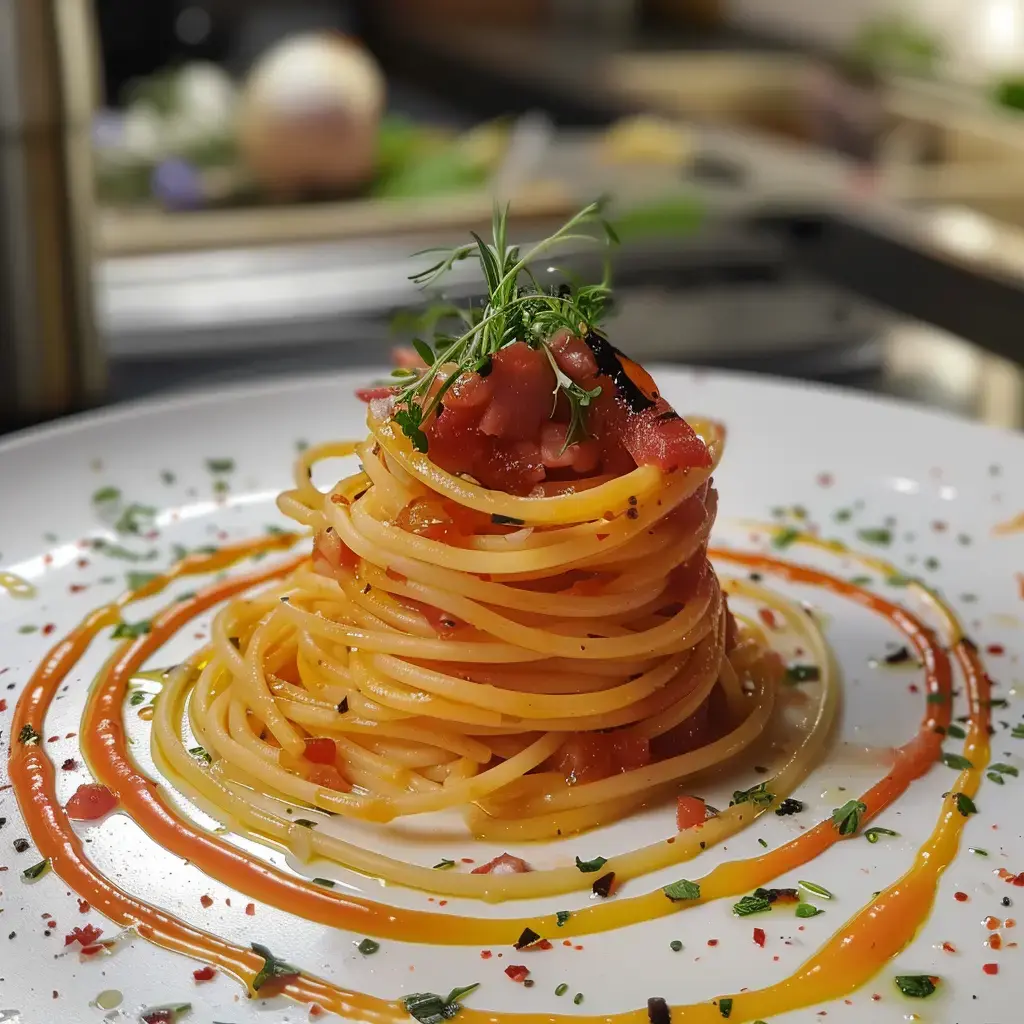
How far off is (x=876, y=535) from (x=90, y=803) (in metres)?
2.41

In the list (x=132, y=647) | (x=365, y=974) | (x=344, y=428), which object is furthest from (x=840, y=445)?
(x=365, y=974)

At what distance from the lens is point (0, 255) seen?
15.2ft

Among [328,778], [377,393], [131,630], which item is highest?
[377,393]

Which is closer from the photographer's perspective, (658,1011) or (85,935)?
(658,1011)

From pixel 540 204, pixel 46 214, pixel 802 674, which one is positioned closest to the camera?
pixel 802 674

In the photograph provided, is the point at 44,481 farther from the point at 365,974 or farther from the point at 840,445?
the point at 840,445

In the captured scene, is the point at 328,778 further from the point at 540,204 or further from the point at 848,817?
the point at 540,204

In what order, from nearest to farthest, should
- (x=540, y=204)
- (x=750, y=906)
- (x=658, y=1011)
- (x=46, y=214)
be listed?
1. (x=658, y=1011)
2. (x=750, y=906)
3. (x=46, y=214)
4. (x=540, y=204)

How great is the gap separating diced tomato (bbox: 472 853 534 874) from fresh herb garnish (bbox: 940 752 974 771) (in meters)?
0.99

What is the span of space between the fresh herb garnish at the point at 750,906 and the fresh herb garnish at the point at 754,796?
0.33 m

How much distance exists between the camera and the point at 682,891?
8.11ft

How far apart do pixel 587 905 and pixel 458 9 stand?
15.0m

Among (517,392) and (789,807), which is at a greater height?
(517,392)

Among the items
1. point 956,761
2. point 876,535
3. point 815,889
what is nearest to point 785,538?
point 876,535
